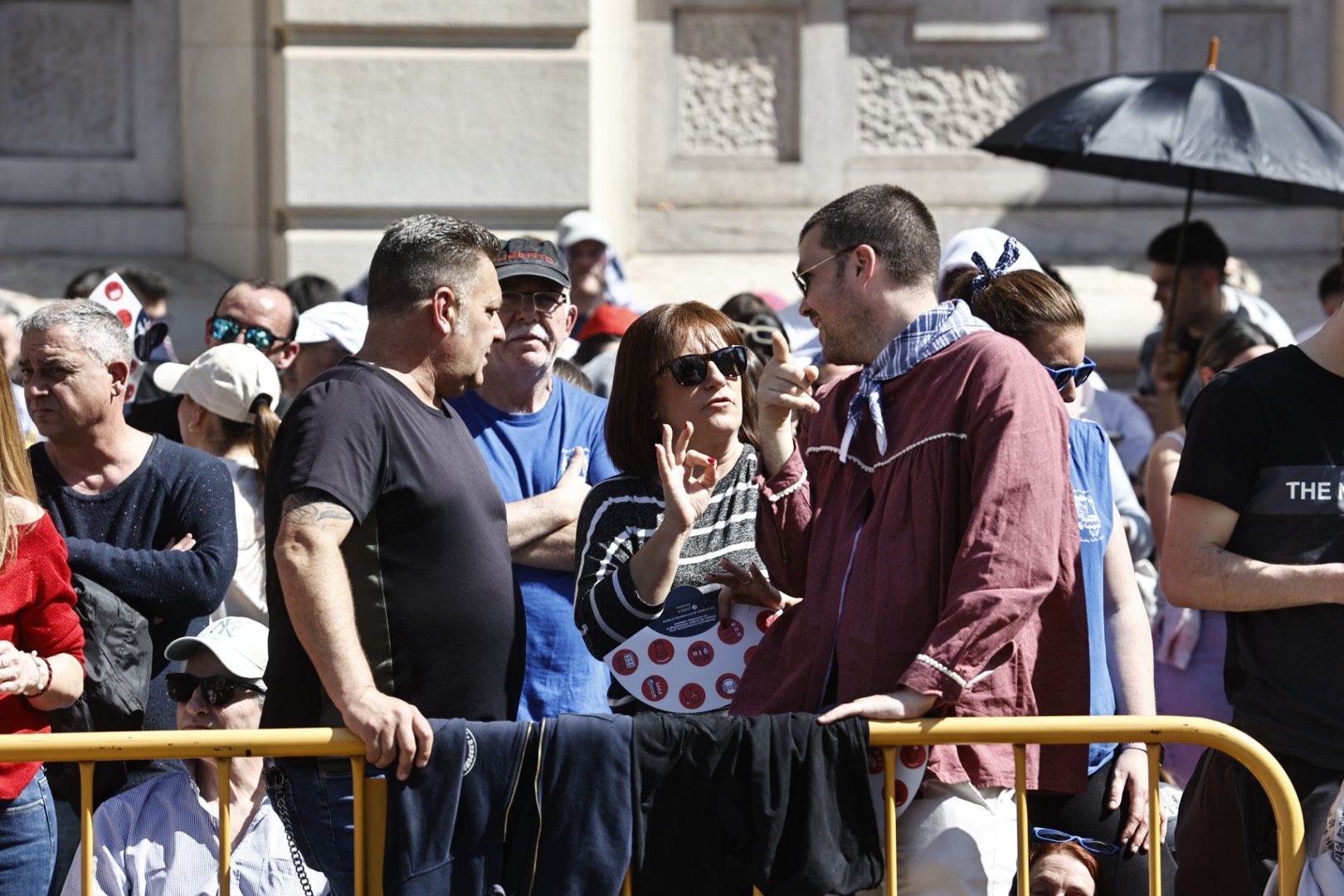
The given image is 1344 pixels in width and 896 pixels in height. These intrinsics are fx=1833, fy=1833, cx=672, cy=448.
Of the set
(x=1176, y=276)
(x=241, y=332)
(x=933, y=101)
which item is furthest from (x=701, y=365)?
(x=933, y=101)

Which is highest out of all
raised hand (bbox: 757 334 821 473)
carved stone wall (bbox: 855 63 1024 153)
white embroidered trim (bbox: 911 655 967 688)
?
carved stone wall (bbox: 855 63 1024 153)

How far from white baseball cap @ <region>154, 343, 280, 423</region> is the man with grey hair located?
0.57m

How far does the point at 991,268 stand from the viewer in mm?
4473

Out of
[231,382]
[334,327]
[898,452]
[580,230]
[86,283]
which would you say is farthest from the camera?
[580,230]

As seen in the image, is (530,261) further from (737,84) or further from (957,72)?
(957,72)

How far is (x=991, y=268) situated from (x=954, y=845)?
5.36 feet

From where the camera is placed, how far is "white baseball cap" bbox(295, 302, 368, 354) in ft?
18.9

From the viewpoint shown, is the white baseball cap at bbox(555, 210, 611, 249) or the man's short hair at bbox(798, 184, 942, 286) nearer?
the man's short hair at bbox(798, 184, 942, 286)

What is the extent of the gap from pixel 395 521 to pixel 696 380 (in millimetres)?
871

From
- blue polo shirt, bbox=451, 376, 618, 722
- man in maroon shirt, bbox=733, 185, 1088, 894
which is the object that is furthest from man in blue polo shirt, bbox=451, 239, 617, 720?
man in maroon shirt, bbox=733, 185, 1088, 894

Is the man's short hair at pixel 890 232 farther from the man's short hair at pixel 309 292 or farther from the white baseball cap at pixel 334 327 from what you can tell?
the man's short hair at pixel 309 292

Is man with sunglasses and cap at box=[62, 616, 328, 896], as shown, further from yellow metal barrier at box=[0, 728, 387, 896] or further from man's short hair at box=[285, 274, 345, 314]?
man's short hair at box=[285, 274, 345, 314]

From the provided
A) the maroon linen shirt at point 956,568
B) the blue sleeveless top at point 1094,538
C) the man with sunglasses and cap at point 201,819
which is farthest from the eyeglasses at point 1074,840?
the man with sunglasses and cap at point 201,819

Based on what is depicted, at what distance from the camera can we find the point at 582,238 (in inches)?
293
